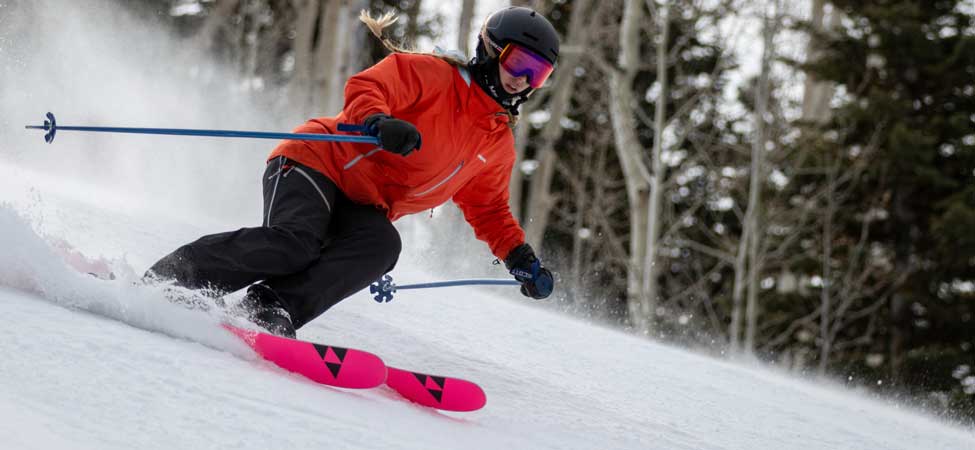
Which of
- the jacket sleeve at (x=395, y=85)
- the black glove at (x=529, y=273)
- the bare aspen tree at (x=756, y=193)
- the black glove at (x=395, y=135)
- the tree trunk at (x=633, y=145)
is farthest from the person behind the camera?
the bare aspen tree at (x=756, y=193)

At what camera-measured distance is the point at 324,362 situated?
2635 mm

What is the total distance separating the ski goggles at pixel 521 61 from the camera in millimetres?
3397

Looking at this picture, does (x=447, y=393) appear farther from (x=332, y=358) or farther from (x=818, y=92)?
(x=818, y=92)

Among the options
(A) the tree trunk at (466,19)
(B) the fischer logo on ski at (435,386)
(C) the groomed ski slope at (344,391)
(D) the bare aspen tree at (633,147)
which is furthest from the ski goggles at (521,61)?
(A) the tree trunk at (466,19)

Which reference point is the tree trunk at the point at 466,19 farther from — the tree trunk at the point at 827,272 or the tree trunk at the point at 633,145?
the tree trunk at the point at 827,272

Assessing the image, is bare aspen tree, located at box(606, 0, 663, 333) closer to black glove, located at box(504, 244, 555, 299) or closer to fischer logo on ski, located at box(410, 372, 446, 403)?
black glove, located at box(504, 244, 555, 299)

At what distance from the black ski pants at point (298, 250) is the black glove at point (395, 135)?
38cm

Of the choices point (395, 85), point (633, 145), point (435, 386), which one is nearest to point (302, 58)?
point (633, 145)

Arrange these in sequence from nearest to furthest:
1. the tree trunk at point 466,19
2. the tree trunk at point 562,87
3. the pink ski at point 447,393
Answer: the pink ski at point 447,393 < the tree trunk at point 466,19 < the tree trunk at point 562,87

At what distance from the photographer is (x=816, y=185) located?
15961 millimetres

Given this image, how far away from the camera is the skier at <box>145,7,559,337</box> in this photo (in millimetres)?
2955

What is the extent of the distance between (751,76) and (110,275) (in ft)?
49.3

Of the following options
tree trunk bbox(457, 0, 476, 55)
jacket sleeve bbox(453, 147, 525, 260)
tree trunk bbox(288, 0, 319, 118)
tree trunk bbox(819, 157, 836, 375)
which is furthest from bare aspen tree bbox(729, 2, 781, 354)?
jacket sleeve bbox(453, 147, 525, 260)

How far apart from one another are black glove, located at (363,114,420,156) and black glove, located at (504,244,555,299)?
93cm
